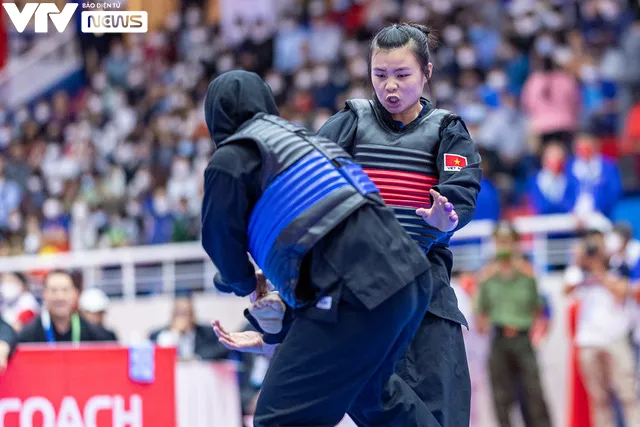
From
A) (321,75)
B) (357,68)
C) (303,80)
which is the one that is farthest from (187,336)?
(303,80)

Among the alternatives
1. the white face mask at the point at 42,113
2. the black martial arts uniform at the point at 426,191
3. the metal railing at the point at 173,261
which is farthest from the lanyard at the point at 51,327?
the white face mask at the point at 42,113

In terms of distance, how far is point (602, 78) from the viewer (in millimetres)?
14906

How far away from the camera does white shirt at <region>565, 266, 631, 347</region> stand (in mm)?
10125

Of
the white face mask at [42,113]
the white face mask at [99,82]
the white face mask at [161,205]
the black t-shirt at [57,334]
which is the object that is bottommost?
the black t-shirt at [57,334]

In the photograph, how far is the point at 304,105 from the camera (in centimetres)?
1723

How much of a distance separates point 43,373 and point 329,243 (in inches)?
125

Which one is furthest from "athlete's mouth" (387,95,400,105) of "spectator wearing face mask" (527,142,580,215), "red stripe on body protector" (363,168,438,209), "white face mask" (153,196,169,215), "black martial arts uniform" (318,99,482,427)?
"white face mask" (153,196,169,215)

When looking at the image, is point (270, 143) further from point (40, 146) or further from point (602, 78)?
point (40, 146)

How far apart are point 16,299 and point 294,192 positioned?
8800mm

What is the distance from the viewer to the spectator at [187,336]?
34.0 ft

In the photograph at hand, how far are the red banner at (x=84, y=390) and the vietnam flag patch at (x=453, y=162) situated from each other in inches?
116

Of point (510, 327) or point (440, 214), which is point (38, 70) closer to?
point (510, 327)

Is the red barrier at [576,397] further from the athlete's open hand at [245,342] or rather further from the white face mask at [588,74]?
the athlete's open hand at [245,342]

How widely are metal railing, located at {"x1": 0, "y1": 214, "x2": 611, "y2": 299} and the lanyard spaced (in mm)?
5152
